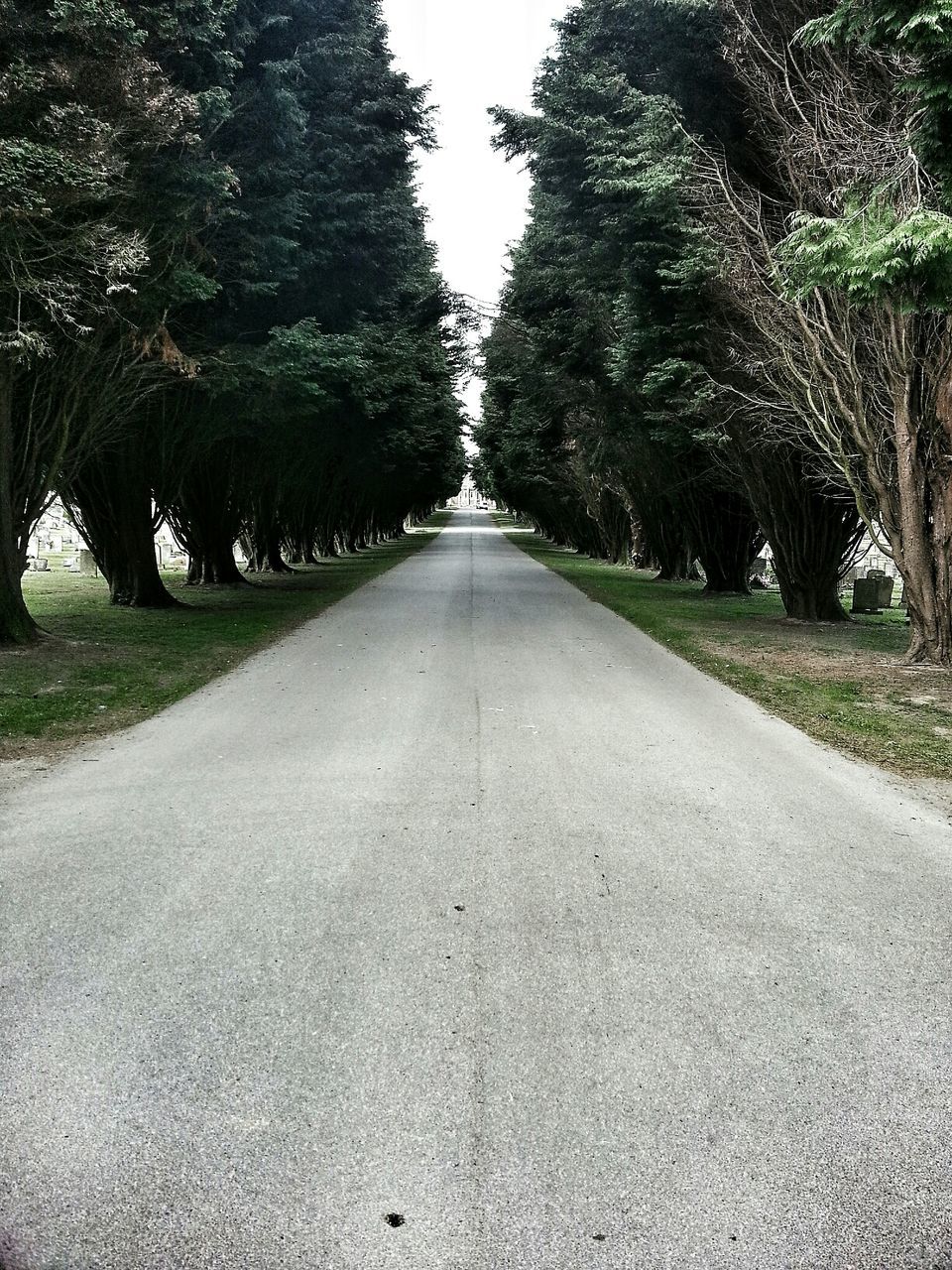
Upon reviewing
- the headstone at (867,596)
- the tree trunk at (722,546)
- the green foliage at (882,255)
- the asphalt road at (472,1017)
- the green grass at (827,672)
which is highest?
the green foliage at (882,255)

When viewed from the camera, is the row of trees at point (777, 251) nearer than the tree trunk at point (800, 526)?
Yes

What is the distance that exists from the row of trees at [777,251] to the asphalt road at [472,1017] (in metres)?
5.47

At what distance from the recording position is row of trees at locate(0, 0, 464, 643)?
32.5ft

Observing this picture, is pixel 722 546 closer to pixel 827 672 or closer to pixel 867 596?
pixel 867 596

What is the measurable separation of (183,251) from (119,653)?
17.3 feet

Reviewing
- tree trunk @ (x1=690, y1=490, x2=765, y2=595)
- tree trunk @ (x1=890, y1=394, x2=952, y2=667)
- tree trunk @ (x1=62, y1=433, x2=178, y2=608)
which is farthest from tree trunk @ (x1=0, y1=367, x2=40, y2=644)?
tree trunk @ (x1=690, y1=490, x2=765, y2=595)

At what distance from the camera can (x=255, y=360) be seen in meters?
14.7

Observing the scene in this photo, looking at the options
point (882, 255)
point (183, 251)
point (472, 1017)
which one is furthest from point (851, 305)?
point (472, 1017)

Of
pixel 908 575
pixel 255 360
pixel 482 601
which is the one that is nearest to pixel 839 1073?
pixel 908 575

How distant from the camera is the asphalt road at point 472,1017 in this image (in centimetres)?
256

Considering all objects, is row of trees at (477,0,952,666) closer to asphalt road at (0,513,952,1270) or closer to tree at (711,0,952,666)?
tree at (711,0,952,666)

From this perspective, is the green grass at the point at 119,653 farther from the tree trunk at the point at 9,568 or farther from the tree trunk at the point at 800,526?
the tree trunk at the point at 800,526

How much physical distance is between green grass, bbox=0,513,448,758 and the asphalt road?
1.95 metres

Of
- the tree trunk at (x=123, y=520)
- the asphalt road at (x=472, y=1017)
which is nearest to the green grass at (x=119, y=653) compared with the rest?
the tree trunk at (x=123, y=520)
